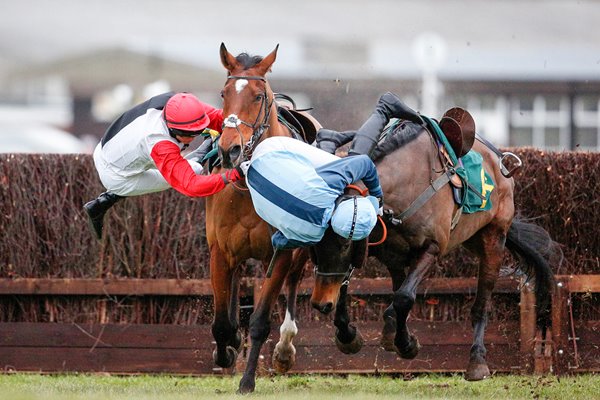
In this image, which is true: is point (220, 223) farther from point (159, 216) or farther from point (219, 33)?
point (219, 33)

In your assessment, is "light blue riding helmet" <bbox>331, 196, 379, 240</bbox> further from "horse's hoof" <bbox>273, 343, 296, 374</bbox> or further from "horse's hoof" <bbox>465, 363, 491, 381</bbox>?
"horse's hoof" <bbox>465, 363, 491, 381</bbox>

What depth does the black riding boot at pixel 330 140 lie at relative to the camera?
841 cm

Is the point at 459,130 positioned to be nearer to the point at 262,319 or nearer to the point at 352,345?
the point at 352,345

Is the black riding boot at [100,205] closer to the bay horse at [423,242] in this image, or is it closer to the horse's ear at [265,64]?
the horse's ear at [265,64]

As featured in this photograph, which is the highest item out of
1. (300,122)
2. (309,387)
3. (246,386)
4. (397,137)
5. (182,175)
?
(300,122)

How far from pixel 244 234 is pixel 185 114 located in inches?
36.6

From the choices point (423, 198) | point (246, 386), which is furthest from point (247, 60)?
point (246, 386)

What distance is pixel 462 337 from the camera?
10.1 metres

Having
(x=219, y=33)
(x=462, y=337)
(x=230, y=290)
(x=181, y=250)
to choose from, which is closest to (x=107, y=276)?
(x=181, y=250)

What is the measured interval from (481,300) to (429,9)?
64.9 meters

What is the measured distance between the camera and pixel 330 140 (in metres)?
8.46

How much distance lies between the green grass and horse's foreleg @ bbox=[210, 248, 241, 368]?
0.27 m

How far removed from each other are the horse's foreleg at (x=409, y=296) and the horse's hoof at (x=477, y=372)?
0.71 m

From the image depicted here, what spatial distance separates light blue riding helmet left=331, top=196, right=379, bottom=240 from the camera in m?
7.28
